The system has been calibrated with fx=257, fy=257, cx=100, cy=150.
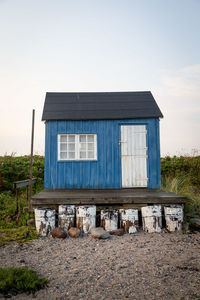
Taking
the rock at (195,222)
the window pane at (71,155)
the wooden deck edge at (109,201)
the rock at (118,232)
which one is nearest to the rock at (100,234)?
the rock at (118,232)

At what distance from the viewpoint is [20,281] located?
3650mm

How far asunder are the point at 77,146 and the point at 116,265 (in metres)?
5.32

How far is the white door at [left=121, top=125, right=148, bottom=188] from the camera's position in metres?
9.11

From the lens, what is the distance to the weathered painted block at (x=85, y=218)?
6453 mm

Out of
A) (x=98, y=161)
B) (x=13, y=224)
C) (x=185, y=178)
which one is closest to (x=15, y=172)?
(x=98, y=161)

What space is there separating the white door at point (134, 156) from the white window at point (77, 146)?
108cm

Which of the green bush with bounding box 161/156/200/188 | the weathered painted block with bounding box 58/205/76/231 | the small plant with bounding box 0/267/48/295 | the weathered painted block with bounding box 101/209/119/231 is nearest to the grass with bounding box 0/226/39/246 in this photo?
the weathered painted block with bounding box 58/205/76/231

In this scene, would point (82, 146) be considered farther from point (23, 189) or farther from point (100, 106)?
point (23, 189)

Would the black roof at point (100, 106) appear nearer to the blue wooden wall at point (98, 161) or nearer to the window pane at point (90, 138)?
the blue wooden wall at point (98, 161)

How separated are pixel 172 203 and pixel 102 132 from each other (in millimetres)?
3634

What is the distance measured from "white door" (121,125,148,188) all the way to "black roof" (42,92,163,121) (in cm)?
54

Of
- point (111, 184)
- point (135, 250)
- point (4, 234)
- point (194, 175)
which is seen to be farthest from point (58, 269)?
point (194, 175)

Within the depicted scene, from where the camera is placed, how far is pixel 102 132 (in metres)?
9.25

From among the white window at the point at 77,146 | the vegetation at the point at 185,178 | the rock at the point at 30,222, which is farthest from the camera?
the white window at the point at 77,146
